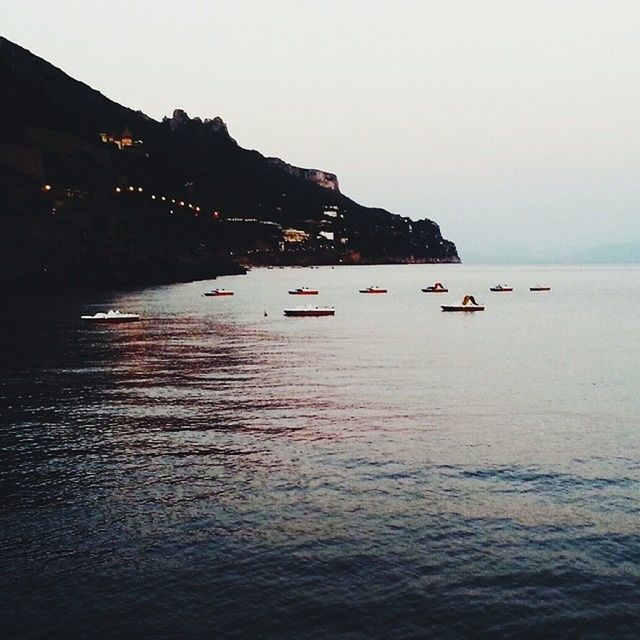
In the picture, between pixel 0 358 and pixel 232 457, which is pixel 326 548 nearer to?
pixel 232 457

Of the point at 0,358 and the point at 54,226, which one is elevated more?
the point at 54,226

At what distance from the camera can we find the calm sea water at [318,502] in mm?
15789

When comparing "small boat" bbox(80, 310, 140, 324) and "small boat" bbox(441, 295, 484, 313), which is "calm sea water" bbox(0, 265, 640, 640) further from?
"small boat" bbox(441, 295, 484, 313)

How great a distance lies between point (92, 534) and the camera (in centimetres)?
2038

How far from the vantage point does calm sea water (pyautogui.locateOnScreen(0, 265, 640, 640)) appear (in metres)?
15.8

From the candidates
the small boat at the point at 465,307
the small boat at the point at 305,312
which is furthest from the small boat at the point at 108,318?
the small boat at the point at 465,307

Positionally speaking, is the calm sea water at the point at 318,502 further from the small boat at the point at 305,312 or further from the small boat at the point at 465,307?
the small boat at the point at 465,307

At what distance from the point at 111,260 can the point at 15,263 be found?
132 ft

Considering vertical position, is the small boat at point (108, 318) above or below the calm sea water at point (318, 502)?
above

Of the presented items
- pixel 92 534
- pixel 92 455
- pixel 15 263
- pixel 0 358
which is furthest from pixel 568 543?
pixel 15 263

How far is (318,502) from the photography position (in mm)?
22969

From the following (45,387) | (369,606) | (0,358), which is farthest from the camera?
(0,358)

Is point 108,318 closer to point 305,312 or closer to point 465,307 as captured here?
point 305,312

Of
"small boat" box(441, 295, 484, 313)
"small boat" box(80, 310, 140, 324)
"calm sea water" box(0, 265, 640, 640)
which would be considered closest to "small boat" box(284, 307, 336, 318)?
"small boat" box(441, 295, 484, 313)
